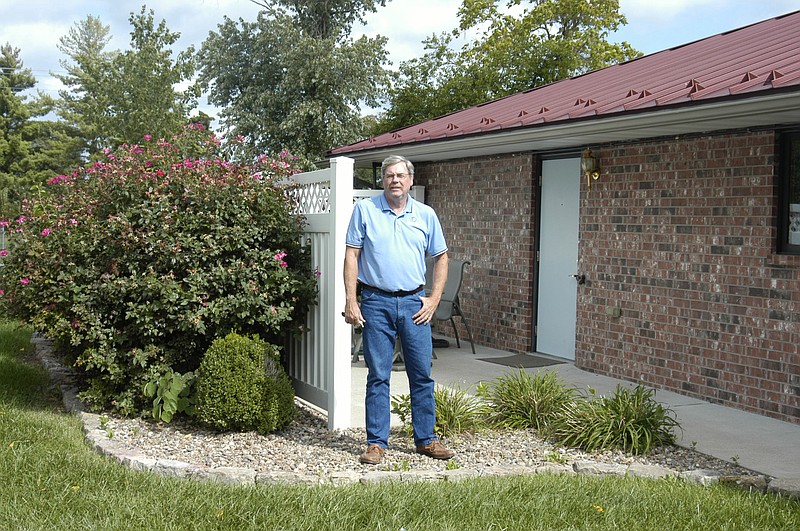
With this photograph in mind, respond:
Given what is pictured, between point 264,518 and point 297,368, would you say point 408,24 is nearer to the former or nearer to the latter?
point 297,368

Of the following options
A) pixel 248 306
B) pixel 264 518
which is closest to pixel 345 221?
pixel 248 306

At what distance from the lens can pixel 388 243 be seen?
206 inches

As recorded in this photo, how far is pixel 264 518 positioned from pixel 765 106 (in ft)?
13.8

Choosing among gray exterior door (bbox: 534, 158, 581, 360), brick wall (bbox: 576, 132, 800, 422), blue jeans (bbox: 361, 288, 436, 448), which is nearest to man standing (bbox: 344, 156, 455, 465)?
blue jeans (bbox: 361, 288, 436, 448)

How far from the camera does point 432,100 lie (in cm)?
3438

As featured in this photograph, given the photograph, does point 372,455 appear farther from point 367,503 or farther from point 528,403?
point 528,403

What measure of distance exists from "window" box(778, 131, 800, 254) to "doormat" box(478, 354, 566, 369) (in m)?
3.10

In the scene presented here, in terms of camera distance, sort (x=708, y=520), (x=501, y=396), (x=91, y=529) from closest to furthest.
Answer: (x=91, y=529)
(x=708, y=520)
(x=501, y=396)

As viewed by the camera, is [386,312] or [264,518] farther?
[386,312]

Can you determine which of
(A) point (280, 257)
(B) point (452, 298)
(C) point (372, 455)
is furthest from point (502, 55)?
(C) point (372, 455)

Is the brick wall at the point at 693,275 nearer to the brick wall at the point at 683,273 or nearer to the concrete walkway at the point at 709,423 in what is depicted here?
the brick wall at the point at 683,273

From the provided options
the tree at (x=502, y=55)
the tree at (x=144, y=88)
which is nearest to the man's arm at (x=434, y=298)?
the tree at (x=144, y=88)

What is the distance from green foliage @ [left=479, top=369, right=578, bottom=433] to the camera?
609 cm

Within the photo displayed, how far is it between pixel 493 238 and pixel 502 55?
2438 centimetres
